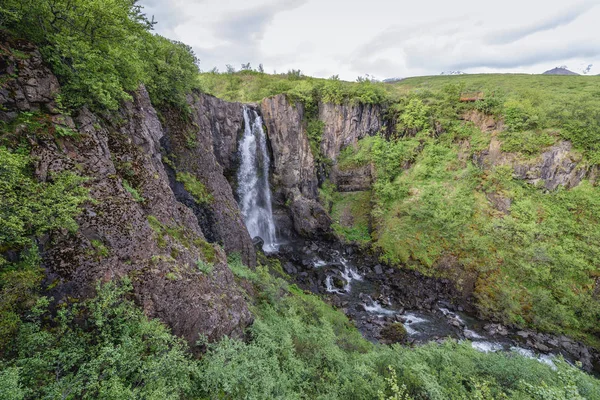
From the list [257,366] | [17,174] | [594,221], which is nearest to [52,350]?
[17,174]

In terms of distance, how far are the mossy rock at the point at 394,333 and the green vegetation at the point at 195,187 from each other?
14.5 meters

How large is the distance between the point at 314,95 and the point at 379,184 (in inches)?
548

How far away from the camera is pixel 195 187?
15492mm

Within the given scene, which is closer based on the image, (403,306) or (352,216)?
(403,306)

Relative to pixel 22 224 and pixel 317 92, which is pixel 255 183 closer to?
pixel 317 92

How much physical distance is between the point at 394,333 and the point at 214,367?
1405 cm

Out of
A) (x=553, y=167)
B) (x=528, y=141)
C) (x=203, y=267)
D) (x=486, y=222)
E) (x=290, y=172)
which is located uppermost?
(x=528, y=141)

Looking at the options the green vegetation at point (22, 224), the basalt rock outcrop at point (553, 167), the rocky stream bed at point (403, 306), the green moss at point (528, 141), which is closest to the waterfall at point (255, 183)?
the rocky stream bed at point (403, 306)

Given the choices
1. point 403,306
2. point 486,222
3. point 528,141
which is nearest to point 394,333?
point 403,306

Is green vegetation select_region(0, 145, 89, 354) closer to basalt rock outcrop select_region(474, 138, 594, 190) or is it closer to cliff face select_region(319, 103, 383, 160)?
cliff face select_region(319, 103, 383, 160)

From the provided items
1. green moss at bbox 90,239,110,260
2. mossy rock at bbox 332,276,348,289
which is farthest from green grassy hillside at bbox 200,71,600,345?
green moss at bbox 90,239,110,260

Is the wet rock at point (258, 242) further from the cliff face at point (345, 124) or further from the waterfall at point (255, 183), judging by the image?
the cliff face at point (345, 124)

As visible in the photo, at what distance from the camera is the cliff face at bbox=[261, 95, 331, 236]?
93.2ft

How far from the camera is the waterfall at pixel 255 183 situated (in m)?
26.2
